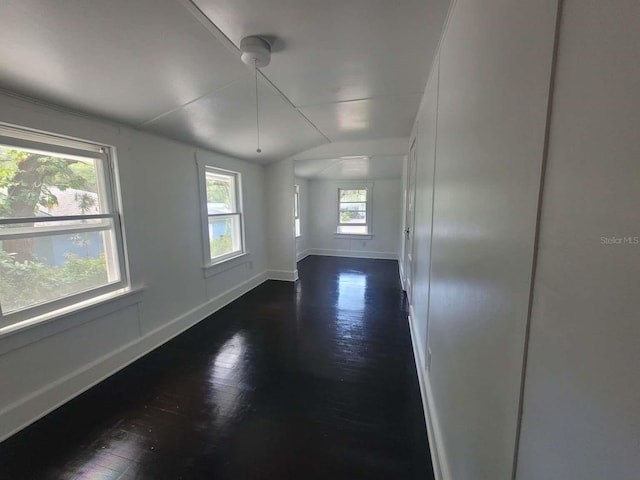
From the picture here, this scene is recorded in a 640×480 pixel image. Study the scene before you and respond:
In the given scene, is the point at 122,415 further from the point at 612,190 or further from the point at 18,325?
the point at 612,190

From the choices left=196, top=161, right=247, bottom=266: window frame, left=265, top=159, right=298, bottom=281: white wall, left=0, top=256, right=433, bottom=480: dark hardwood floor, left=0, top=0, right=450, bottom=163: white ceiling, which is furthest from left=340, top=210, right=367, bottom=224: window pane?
left=0, top=0, right=450, bottom=163: white ceiling

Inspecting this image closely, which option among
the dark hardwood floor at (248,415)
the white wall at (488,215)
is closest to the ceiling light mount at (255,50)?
the white wall at (488,215)

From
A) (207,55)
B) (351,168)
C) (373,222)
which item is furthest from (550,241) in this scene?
(373,222)

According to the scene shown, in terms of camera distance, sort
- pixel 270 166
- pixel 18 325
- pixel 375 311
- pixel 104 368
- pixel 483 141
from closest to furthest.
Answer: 1. pixel 483 141
2. pixel 18 325
3. pixel 104 368
4. pixel 375 311
5. pixel 270 166

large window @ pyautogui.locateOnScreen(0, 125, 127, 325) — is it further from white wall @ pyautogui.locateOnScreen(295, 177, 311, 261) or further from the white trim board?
white wall @ pyautogui.locateOnScreen(295, 177, 311, 261)

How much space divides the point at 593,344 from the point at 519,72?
1.93 ft

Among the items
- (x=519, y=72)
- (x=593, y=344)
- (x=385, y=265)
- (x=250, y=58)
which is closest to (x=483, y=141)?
(x=519, y=72)

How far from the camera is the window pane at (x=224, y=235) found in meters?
3.57

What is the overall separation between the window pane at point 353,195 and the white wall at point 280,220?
98.8 inches

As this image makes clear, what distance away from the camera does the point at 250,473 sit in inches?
55.4

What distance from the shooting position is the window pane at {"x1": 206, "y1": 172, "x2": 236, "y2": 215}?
11.5ft

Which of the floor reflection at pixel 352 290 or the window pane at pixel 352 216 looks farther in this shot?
the window pane at pixel 352 216

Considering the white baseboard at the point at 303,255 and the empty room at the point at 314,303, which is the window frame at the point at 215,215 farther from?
the white baseboard at the point at 303,255

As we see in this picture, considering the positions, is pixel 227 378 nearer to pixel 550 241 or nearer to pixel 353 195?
pixel 550 241
